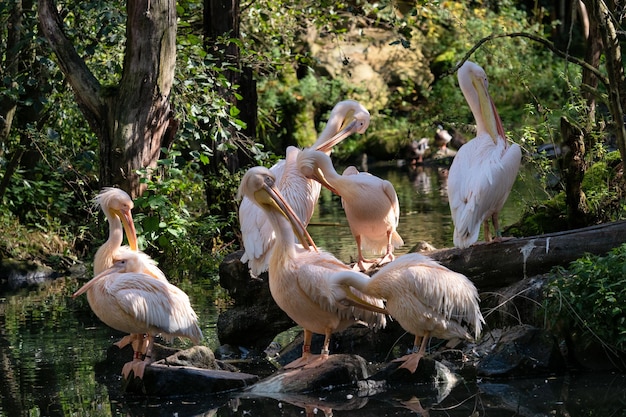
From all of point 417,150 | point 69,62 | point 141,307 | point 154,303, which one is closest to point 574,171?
point 154,303

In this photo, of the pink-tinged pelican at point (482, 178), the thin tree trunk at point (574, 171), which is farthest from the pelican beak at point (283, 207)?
the thin tree trunk at point (574, 171)

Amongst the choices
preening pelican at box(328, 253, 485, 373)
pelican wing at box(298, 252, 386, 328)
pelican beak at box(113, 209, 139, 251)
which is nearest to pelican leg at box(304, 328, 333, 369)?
pelican wing at box(298, 252, 386, 328)

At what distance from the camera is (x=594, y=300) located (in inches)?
250

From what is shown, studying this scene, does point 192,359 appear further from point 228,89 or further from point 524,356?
point 228,89

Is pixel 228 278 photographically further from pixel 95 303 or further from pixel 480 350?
pixel 480 350

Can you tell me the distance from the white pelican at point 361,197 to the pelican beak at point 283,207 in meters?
0.64

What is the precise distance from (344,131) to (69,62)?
8.77 ft

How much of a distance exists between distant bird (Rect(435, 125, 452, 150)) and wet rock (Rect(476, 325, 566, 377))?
14976 mm

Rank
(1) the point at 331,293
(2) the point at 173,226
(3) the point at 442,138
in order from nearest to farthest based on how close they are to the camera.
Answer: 1. (1) the point at 331,293
2. (2) the point at 173,226
3. (3) the point at 442,138

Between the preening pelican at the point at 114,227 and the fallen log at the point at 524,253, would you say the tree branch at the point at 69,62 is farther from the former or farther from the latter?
the fallen log at the point at 524,253

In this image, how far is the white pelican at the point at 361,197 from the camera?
785 centimetres

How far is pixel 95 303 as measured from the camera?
7008 millimetres

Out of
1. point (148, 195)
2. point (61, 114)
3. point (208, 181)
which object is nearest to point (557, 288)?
point (148, 195)

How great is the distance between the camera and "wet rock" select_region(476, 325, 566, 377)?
6.54 meters
